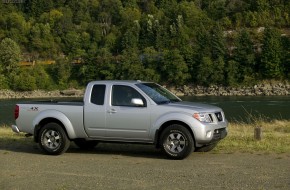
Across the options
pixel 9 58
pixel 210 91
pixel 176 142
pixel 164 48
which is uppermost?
pixel 164 48

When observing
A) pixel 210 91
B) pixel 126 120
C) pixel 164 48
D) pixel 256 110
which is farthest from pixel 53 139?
pixel 164 48

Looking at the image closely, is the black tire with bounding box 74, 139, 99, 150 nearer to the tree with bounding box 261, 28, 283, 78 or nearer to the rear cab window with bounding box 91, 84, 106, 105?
the rear cab window with bounding box 91, 84, 106, 105

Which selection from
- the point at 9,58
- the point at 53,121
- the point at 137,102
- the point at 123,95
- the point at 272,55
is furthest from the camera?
the point at 9,58

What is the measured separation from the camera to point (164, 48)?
162m

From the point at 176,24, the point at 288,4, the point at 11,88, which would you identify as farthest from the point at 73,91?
the point at 288,4

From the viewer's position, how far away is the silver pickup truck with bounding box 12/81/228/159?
10.7 metres

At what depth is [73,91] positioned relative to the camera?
134750mm

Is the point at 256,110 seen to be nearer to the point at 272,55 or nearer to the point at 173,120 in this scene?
the point at 173,120

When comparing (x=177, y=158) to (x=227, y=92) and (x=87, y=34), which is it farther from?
(x=87, y=34)

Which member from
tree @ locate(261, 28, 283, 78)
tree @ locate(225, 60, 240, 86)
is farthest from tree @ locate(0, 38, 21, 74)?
tree @ locate(261, 28, 283, 78)

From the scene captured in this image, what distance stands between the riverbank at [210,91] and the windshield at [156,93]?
95488 millimetres

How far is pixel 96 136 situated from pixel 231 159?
3227mm

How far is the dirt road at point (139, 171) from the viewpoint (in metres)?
8.17

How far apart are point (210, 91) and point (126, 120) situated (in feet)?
372
